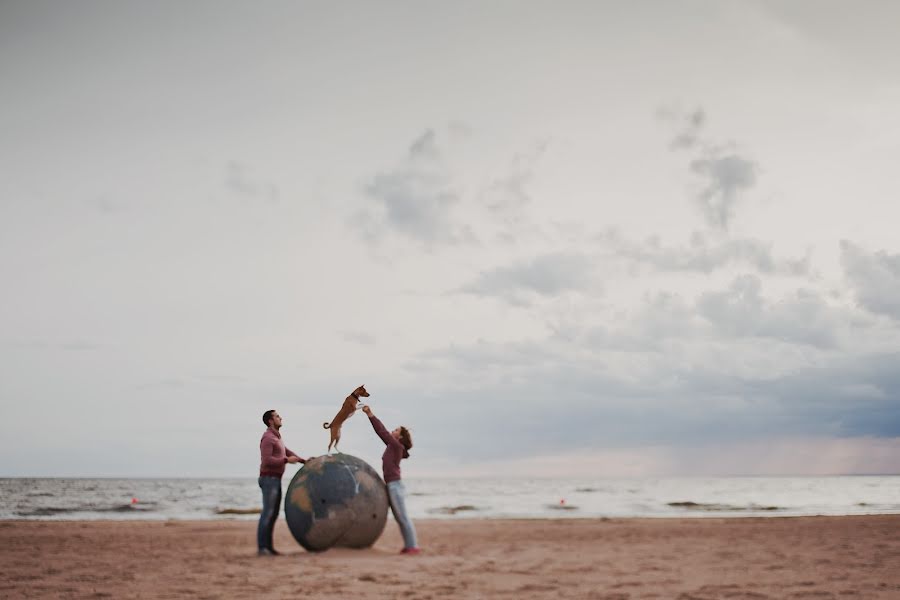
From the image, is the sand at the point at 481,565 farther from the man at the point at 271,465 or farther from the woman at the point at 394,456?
the woman at the point at 394,456

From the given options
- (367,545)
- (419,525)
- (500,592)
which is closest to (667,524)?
(419,525)

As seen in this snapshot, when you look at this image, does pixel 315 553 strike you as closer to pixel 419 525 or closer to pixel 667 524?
pixel 419 525

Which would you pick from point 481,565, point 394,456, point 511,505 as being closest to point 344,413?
point 394,456

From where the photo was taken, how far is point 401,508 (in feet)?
39.3

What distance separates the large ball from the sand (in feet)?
0.98

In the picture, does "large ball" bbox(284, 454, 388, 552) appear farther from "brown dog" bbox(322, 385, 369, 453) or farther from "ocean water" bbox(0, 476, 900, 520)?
"ocean water" bbox(0, 476, 900, 520)

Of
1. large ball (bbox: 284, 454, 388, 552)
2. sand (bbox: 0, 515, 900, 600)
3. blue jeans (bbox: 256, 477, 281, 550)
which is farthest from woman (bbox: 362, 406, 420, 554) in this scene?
blue jeans (bbox: 256, 477, 281, 550)

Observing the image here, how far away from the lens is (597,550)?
44.0 ft

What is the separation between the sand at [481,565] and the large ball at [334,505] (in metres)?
0.30

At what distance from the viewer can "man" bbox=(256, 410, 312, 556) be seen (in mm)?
11820

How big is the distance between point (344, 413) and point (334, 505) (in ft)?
4.59

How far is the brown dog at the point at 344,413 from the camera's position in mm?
11719

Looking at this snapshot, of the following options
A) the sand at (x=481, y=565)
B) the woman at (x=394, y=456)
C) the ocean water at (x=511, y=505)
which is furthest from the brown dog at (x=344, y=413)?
the ocean water at (x=511, y=505)

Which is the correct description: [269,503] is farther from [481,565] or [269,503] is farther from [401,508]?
[481,565]
